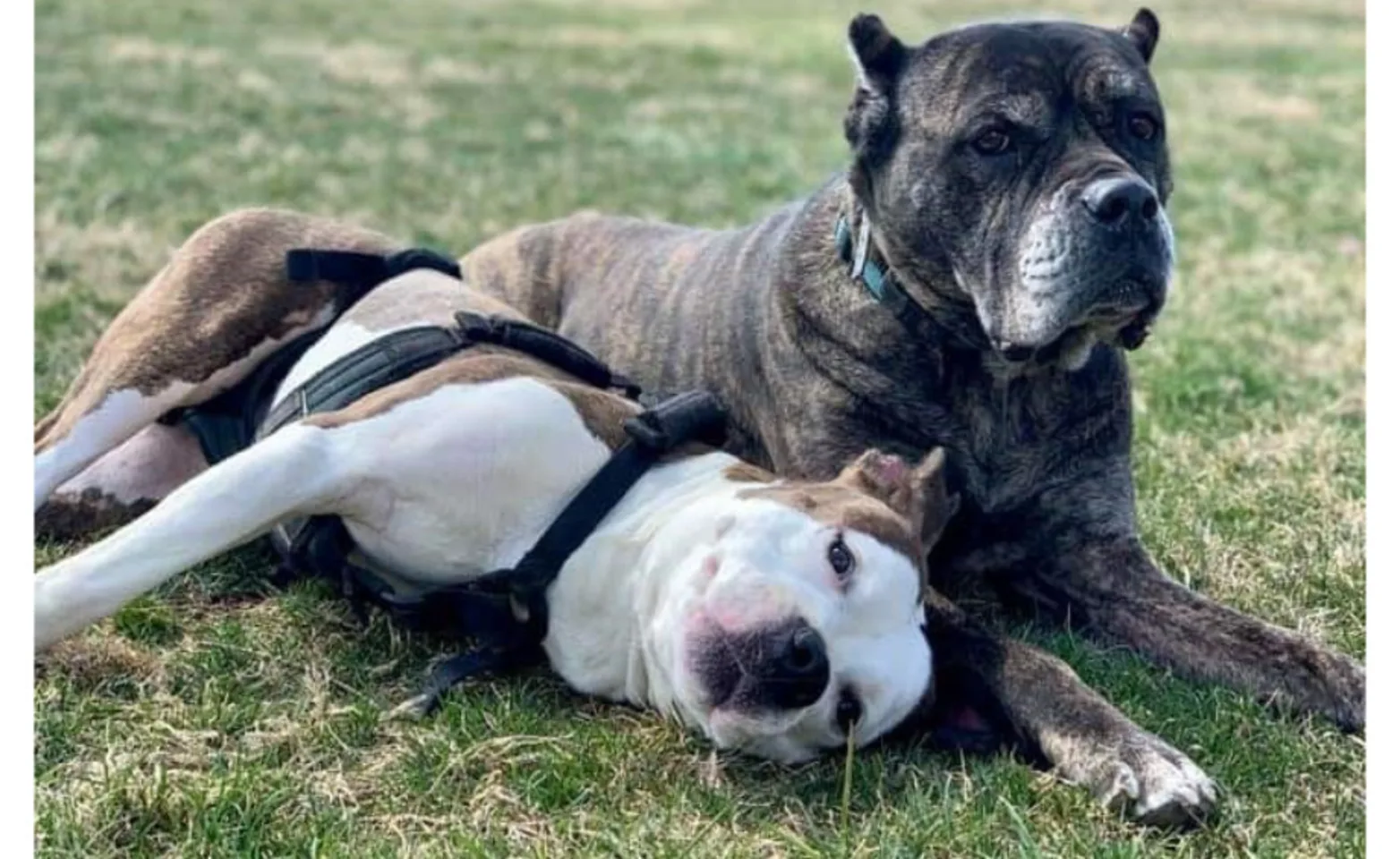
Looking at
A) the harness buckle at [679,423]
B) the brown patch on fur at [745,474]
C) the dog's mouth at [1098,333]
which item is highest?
the dog's mouth at [1098,333]

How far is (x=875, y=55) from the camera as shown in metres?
4.48

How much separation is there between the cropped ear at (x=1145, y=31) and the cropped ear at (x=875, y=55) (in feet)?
2.01

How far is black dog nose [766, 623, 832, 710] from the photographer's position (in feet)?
10.6

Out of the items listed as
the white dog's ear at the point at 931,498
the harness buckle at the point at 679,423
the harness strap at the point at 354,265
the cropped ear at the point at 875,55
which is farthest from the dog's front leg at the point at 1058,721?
the harness strap at the point at 354,265

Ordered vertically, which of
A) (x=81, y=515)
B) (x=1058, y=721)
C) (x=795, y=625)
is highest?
(x=795, y=625)

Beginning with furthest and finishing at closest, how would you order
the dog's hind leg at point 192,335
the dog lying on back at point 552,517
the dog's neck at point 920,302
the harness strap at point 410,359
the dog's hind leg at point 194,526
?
1. the dog's hind leg at point 192,335
2. the dog's neck at point 920,302
3. the harness strap at point 410,359
4. the dog's hind leg at point 194,526
5. the dog lying on back at point 552,517

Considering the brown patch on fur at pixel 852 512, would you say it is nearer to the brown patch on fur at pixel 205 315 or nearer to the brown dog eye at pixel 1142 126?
the brown dog eye at pixel 1142 126

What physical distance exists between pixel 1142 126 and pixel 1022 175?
1.21 ft

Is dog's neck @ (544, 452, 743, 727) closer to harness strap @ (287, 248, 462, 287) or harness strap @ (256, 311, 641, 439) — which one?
harness strap @ (256, 311, 641, 439)

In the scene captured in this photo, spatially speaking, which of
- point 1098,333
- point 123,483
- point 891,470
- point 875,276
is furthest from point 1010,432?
point 123,483

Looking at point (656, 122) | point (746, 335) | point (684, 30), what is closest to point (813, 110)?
point (656, 122)

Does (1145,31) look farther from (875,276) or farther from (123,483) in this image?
(123,483)

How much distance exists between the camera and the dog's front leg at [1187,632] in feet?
12.8

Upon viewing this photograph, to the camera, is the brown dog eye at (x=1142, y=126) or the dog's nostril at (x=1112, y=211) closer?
the dog's nostril at (x=1112, y=211)
